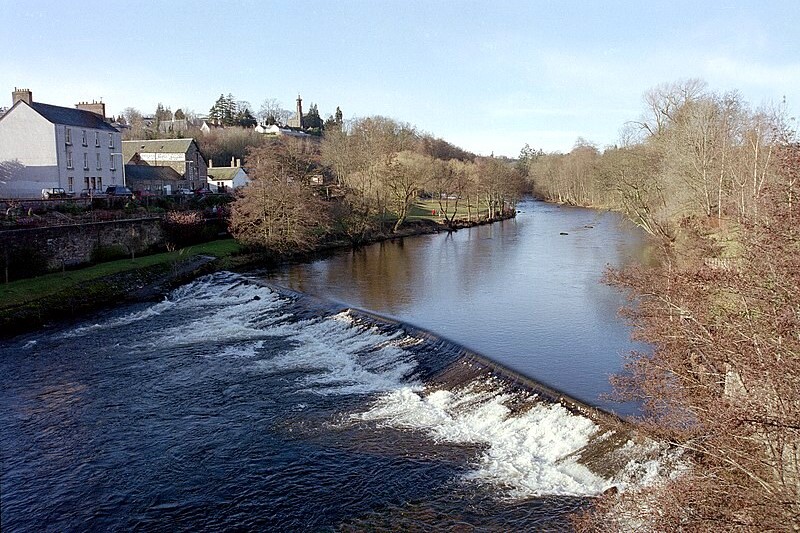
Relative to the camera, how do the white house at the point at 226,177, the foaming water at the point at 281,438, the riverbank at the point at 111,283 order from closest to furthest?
the foaming water at the point at 281,438 < the riverbank at the point at 111,283 < the white house at the point at 226,177

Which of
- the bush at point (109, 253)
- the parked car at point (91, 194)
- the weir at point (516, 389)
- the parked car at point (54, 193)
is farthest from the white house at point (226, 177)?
the weir at point (516, 389)

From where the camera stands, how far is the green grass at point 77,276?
22672 mm

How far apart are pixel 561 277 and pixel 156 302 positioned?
18.5 meters

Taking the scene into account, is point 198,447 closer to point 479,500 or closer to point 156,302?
point 479,500

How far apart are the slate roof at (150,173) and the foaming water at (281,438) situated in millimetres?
41710

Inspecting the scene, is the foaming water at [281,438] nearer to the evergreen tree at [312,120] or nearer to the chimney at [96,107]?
the chimney at [96,107]

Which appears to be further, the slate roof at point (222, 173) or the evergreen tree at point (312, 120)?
the evergreen tree at point (312, 120)

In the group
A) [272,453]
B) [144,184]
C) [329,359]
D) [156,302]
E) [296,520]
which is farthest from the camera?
[144,184]

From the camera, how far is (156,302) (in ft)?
85.0

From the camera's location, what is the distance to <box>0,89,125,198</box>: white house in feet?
134

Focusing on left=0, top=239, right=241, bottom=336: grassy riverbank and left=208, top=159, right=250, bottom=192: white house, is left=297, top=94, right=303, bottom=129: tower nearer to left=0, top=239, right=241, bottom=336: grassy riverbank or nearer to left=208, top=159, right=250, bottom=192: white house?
left=208, top=159, right=250, bottom=192: white house

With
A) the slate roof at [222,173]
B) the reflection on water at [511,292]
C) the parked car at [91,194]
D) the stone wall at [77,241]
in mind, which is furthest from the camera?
the slate roof at [222,173]

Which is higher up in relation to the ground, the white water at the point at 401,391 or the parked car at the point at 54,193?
the parked car at the point at 54,193

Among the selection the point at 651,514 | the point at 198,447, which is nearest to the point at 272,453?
the point at 198,447
